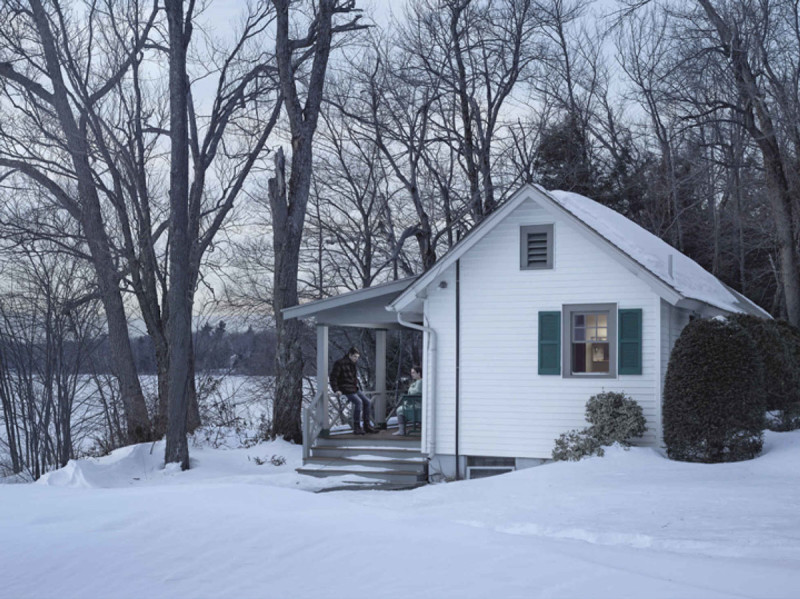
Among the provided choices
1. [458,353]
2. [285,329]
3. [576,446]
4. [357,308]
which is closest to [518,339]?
[458,353]

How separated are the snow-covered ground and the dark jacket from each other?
3.97 metres

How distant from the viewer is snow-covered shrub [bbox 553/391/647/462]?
15.5m

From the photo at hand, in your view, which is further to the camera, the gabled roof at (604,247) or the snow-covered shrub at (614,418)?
the gabled roof at (604,247)

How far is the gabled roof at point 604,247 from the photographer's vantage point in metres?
15.6

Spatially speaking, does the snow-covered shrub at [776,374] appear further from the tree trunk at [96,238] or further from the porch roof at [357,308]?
the tree trunk at [96,238]

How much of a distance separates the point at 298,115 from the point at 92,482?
10.3 m

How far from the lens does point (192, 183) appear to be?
25422 millimetres

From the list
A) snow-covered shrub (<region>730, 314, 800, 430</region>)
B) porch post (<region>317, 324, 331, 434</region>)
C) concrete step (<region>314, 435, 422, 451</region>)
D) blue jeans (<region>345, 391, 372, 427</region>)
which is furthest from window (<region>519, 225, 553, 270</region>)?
blue jeans (<region>345, 391, 372, 427</region>)

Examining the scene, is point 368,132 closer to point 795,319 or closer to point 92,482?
point 795,319

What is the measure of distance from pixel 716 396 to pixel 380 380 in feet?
29.3

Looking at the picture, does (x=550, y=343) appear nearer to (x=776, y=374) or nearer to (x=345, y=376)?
(x=776, y=374)

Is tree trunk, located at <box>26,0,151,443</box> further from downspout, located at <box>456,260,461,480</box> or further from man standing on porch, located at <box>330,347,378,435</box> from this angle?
downspout, located at <box>456,260,461,480</box>

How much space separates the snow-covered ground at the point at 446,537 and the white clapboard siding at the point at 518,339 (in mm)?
1455

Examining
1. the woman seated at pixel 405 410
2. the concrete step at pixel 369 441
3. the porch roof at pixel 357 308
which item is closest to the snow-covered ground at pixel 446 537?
the concrete step at pixel 369 441
